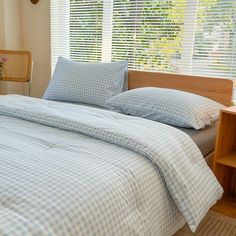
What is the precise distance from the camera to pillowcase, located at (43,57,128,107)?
213 cm

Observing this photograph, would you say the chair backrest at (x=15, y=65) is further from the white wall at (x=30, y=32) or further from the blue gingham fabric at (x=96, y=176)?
the blue gingham fabric at (x=96, y=176)

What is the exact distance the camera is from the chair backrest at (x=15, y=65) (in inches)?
112

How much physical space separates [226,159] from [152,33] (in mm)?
1227

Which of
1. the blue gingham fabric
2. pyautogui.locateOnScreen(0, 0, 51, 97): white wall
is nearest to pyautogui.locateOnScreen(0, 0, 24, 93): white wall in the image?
pyautogui.locateOnScreen(0, 0, 51, 97): white wall

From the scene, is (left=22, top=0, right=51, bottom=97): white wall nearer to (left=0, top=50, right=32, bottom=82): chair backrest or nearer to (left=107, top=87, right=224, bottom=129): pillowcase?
(left=0, top=50, right=32, bottom=82): chair backrest

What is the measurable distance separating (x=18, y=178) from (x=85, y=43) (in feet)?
7.05

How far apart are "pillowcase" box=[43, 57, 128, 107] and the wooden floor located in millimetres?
1004

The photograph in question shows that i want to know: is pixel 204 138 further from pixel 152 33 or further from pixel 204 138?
pixel 152 33

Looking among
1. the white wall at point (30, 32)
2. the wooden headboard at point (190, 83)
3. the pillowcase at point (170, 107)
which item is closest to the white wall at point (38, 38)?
the white wall at point (30, 32)

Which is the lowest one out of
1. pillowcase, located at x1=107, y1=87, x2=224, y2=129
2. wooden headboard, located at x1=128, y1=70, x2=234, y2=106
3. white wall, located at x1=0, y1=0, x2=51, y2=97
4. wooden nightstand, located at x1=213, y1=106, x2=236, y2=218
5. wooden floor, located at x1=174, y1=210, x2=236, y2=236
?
wooden floor, located at x1=174, y1=210, x2=236, y2=236

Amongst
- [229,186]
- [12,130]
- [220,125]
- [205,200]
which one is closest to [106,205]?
[205,200]

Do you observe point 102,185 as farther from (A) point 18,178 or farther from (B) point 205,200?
(B) point 205,200

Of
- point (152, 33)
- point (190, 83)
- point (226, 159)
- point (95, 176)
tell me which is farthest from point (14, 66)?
point (95, 176)

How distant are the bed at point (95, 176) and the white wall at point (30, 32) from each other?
1.52 metres
